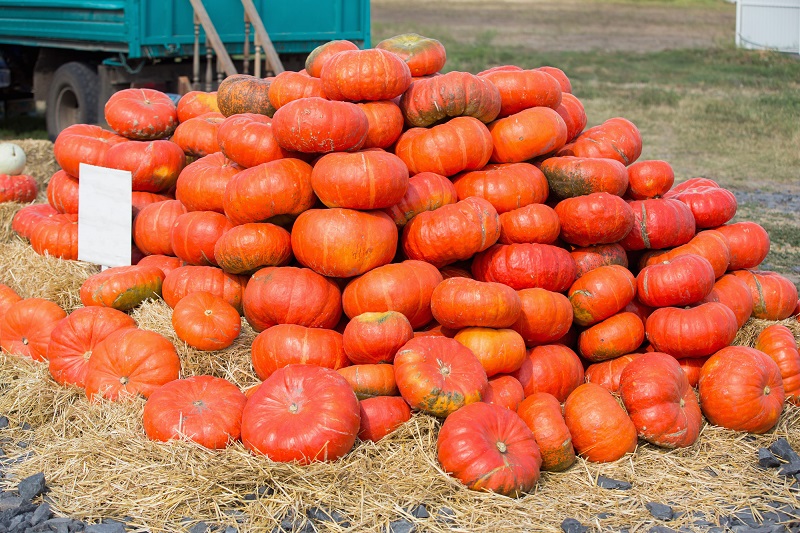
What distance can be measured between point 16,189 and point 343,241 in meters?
4.63

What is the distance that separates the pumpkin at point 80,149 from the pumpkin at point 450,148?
7.91 ft

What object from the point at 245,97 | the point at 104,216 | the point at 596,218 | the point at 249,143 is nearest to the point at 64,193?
the point at 104,216

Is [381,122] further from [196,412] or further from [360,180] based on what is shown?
[196,412]

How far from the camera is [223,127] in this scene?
5086 millimetres

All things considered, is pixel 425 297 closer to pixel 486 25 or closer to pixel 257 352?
pixel 257 352

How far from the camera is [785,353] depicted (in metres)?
4.73

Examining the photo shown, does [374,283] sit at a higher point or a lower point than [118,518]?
higher

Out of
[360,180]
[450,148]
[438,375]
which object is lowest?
[438,375]

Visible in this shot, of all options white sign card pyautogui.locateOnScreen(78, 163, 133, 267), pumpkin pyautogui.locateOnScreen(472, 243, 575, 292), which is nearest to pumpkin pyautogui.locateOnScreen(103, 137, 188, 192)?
white sign card pyautogui.locateOnScreen(78, 163, 133, 267)

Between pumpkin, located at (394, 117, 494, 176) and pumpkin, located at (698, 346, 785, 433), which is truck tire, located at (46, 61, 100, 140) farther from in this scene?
pumpkin, located at (698, 346, 785, 433)

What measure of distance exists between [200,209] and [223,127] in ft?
1.78

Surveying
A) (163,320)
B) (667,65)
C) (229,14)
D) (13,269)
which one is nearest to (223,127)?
(163,320)

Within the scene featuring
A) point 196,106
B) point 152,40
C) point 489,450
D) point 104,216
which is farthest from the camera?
point 152,40

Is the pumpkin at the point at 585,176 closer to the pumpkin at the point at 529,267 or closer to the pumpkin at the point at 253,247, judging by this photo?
the pumpkin at the point at 529,267
